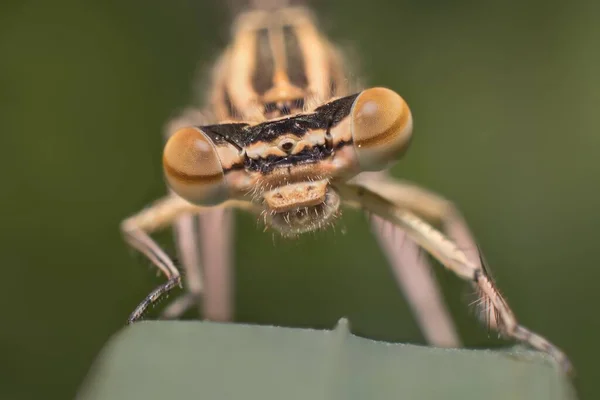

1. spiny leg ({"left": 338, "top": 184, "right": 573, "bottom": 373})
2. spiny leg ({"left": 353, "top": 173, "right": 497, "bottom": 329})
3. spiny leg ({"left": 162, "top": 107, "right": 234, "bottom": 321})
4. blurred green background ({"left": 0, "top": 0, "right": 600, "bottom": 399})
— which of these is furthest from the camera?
blurred green background ({"left": 0, "top": 0, "right": 600, "bottom": 399})

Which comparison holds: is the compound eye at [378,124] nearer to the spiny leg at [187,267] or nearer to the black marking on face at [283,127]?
the black marking on face at [283,127]

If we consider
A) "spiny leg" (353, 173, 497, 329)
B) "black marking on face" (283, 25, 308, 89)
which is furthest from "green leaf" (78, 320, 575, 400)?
"spiny leg" (353, 173, 497, 329)

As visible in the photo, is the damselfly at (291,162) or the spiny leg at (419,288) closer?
the damselfly at (291,162)

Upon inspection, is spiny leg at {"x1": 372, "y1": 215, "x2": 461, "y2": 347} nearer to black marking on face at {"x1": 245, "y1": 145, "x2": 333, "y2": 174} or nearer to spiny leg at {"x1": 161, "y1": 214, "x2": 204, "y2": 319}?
spiny leg at {"x1": 161, "y1": 214, "x2": 204, "y2": 319}

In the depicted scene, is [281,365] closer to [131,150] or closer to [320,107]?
[320,107]

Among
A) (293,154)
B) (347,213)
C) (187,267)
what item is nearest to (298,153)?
(293,154)

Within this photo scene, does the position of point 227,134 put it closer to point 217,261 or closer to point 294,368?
point 294,368

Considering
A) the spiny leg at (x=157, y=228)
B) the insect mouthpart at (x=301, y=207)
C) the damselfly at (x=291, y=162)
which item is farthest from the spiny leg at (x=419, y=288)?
the insect mouthpart at (x=301, y=207)
